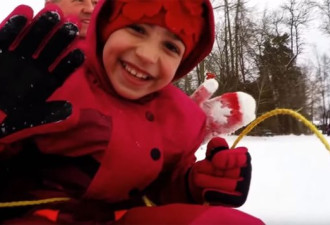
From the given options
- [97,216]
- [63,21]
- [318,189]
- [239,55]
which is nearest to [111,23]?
[63,21]

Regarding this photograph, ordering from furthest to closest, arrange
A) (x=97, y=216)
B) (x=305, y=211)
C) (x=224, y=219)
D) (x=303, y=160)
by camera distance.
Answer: (x=303, y=160) → (x=305, y=211) → (x=97, y=216) → (x=224, y=219)

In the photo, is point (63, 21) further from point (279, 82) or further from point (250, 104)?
point (279, 82)

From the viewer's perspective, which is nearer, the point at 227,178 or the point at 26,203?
the point at 26,203

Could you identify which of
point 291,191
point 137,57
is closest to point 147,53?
point 137,57

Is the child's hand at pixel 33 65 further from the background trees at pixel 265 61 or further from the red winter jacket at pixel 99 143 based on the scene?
the background trees at pixel 265 61

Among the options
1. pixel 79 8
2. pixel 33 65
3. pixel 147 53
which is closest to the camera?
pixel 33 65

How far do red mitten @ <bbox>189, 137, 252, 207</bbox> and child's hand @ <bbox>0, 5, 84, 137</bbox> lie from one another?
13.3 inches

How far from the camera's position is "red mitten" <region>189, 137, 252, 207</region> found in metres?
0.77

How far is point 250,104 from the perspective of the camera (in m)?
1.16

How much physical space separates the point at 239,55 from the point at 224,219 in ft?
23.6

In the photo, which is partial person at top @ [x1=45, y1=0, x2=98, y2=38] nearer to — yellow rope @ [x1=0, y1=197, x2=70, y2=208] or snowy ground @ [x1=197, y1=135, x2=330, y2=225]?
yellow rope @ [x1=0, y1=197, x2=70, y2=208]

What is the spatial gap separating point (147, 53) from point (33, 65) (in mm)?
214

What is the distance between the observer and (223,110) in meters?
1.12

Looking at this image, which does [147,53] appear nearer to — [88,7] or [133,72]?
[133,72]
